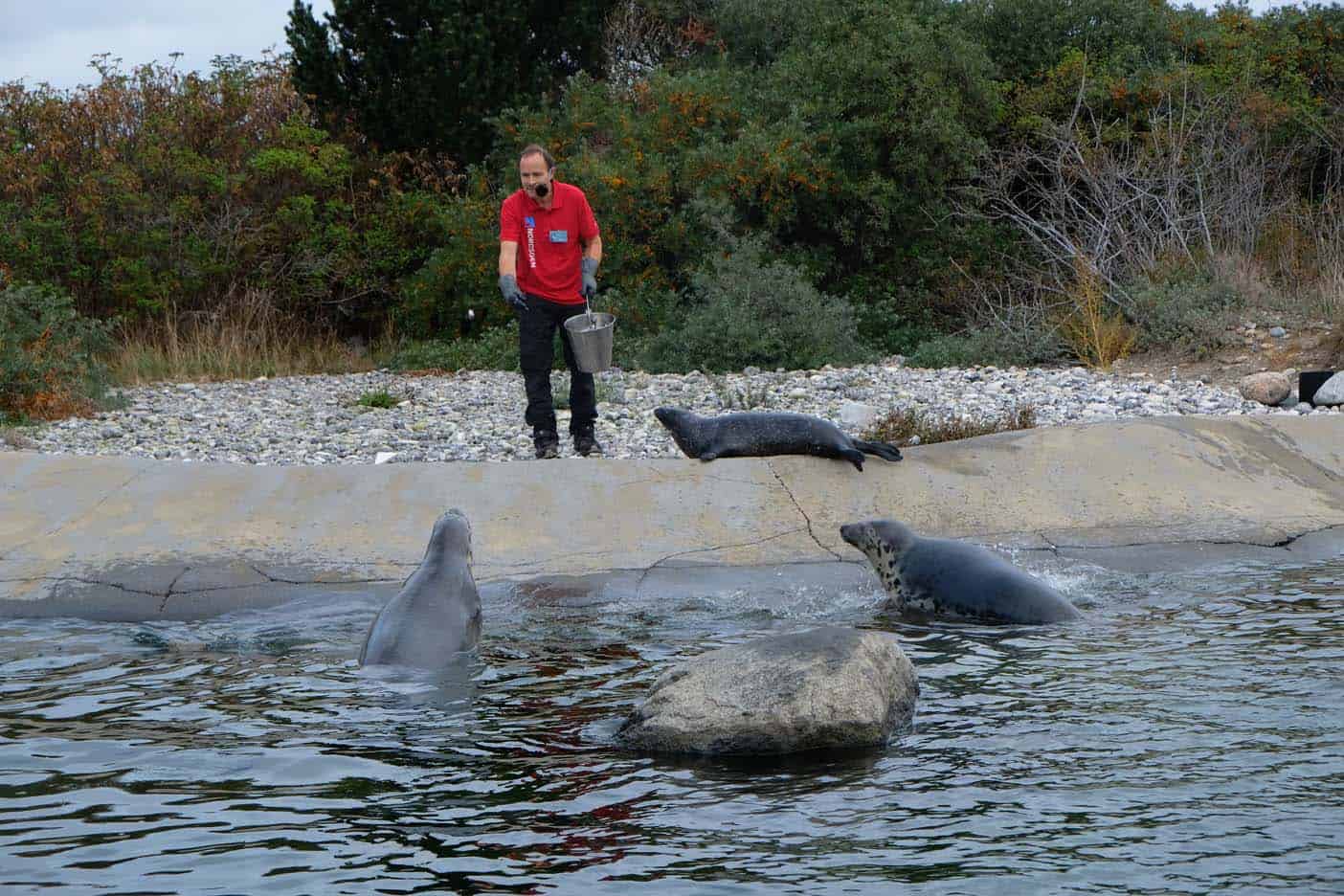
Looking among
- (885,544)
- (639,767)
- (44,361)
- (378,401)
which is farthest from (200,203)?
(639,767)

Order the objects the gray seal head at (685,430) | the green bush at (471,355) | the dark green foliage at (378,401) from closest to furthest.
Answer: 1. the gray seal head at (685,430)
2. the dark green foliage at (378,401)
3. the green bush at (471,355)

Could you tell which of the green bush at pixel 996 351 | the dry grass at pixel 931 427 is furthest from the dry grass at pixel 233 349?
the dry grass at pixel 931 427

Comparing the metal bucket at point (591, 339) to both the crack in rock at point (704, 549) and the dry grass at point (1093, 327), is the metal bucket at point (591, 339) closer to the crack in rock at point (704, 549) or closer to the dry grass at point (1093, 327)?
the crack in rock at point (704, 549)

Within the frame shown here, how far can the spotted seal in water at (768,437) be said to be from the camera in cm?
866

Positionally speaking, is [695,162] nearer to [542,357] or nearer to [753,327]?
[753,327]

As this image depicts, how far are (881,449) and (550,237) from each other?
2.77 m

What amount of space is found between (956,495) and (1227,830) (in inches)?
175

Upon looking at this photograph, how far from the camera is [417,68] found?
20.2 m

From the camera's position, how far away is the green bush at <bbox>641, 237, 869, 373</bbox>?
15.4 m

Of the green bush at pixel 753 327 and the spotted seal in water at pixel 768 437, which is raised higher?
the green bush at pixel 753 327

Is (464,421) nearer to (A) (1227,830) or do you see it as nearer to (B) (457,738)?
(B) (457,738)

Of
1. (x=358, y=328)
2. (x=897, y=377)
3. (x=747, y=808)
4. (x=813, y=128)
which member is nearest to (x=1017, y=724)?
(x=747, y=808)

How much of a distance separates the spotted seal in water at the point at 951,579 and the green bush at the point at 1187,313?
8.57 metres

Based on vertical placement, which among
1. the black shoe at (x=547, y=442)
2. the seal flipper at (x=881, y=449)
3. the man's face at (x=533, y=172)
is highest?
the man's face at (x=533, y=172)
